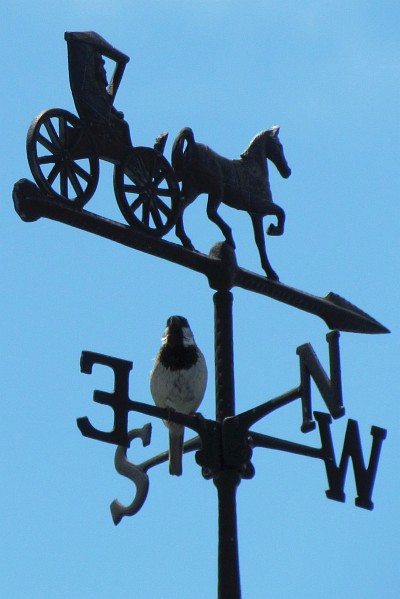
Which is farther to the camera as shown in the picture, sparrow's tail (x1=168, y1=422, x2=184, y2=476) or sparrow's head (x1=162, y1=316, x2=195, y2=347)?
sparrow's head (x1=162, y1=316, x2=195, y2=347)

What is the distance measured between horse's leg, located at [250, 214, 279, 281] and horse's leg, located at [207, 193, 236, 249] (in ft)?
0.50

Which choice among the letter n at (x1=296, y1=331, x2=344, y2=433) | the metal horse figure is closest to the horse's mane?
the metal horse figure

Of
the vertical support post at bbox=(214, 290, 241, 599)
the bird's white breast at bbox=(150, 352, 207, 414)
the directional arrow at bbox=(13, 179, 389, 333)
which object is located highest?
the directional arrow at bbox=(13, 179, 389, 333)

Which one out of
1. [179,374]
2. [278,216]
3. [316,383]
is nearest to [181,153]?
[278,216]

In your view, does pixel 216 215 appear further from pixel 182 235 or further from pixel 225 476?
pixel 225 476

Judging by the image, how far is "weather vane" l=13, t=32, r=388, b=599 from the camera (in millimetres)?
3836

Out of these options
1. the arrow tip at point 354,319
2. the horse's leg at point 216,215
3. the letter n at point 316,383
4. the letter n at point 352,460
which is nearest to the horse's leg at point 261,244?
the horse's leg at point 216,215

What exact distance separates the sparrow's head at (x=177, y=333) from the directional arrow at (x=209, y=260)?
0.28m

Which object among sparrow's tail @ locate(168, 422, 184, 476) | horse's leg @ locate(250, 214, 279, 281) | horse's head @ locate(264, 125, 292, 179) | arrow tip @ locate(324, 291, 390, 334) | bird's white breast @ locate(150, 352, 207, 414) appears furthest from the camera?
horse's head @ locate(264, 125, 292, 179)

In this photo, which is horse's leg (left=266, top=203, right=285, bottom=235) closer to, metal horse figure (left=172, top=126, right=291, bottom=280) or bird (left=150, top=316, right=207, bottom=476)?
metal horse figure (left=172, top=126, right=291, bottom=280)

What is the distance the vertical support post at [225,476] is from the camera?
3727mm

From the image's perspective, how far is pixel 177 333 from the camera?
4496 mm

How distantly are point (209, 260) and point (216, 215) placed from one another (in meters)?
0.33

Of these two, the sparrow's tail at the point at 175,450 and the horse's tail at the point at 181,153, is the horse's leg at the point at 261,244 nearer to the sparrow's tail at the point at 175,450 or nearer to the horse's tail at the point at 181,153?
the horse's tail at the point at 181,153
